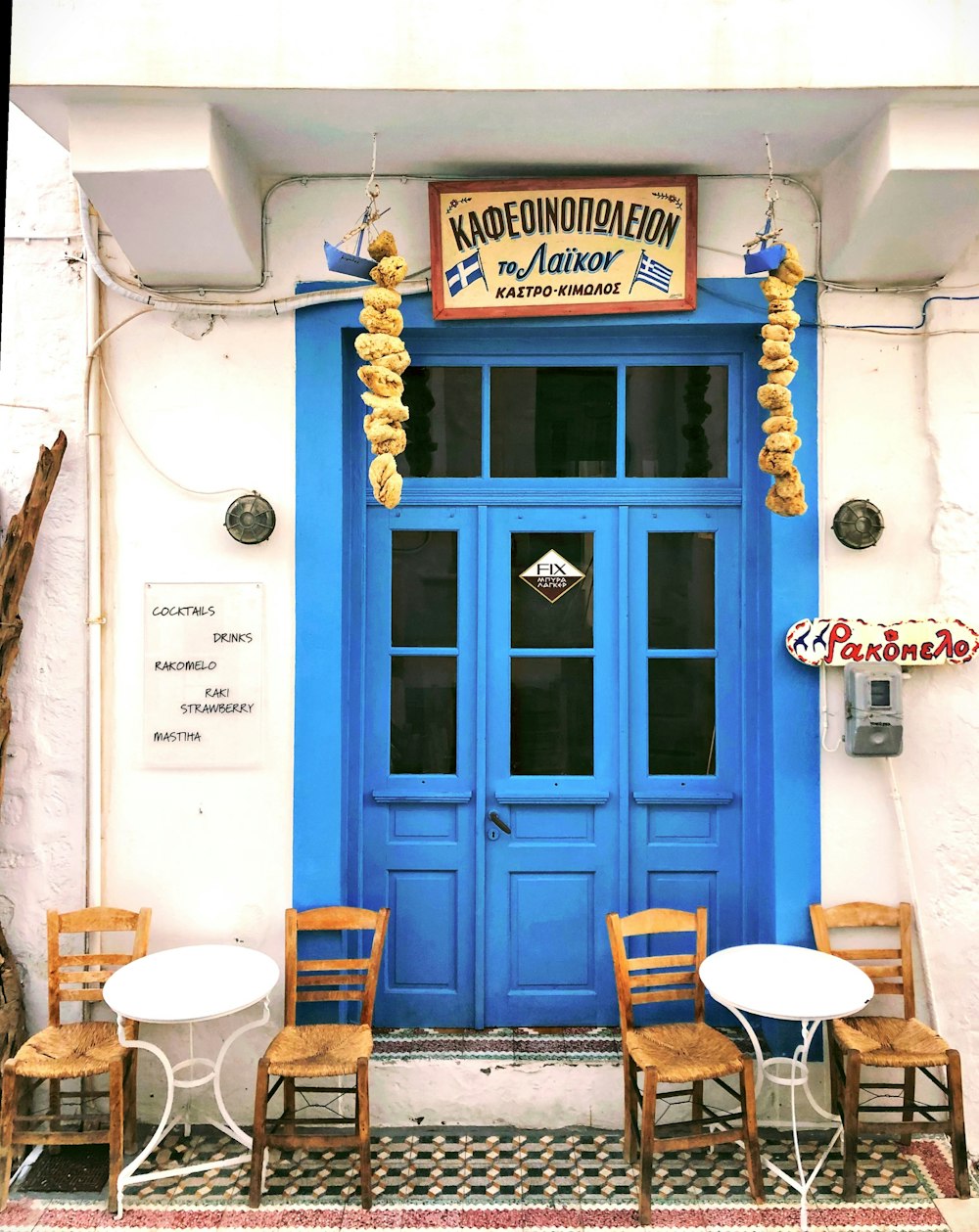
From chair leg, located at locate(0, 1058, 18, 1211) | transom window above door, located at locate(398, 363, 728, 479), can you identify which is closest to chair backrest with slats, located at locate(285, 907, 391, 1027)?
chair leg, located at locate(0, 1058, 18, 1211)

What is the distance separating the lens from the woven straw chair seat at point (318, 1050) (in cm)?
364

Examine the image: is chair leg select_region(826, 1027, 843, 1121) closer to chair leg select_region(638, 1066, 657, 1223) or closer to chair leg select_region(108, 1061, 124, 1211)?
chair leg select_region(638, 1066, 657, 1223)

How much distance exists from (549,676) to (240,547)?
62.3 inches

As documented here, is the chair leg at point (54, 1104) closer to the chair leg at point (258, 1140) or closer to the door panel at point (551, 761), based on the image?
the chair leg at point (258, 1140)

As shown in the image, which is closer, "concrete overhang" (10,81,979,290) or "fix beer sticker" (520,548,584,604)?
"concrete overhang" (10,81,979,290)

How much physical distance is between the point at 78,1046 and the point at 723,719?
3.16 metres

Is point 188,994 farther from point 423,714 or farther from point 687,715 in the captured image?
point 687,715

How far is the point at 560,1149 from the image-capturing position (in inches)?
158

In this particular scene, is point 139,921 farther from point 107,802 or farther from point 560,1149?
point 560,1149

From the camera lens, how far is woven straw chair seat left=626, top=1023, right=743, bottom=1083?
11.7 feet

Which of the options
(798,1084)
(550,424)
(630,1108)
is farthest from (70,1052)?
(550,424)

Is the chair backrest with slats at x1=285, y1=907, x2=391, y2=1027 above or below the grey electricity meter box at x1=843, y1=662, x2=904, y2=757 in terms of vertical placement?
below

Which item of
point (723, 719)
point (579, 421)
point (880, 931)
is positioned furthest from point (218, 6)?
point (880, 931)

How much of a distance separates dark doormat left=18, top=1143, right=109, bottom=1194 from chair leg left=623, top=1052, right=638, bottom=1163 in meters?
2.15
